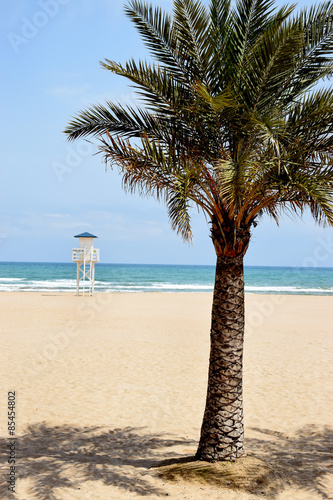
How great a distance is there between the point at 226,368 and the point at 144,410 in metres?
3.03

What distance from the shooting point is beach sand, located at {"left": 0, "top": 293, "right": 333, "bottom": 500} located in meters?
5.01

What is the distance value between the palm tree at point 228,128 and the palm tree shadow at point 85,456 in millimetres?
905

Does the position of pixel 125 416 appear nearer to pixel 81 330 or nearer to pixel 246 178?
pixel 246 178

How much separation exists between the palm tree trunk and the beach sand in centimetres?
44

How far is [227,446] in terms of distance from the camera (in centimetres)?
519

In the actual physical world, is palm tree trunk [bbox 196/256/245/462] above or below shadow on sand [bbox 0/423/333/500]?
above

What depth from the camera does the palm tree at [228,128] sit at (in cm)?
474

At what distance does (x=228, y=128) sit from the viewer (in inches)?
199

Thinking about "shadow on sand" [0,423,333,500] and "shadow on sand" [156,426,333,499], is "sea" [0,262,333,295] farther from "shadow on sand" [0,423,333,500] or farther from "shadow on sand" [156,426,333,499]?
"shadow on sand" [156,426,333,499]

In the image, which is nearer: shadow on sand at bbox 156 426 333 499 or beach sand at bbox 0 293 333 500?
shadow on sand at bbox 156 426 333 499

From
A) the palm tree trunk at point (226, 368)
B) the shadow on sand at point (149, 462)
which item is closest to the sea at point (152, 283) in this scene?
the shadow on sand at point (149, 462)

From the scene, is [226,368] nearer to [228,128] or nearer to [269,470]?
[269,470]

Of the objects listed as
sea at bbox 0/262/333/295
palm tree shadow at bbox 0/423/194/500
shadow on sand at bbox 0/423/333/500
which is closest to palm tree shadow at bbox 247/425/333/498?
shadow on sand at bbox 0/423/333/500

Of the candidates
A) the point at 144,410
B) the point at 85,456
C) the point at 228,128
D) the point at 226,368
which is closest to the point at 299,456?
the point at 226,368
